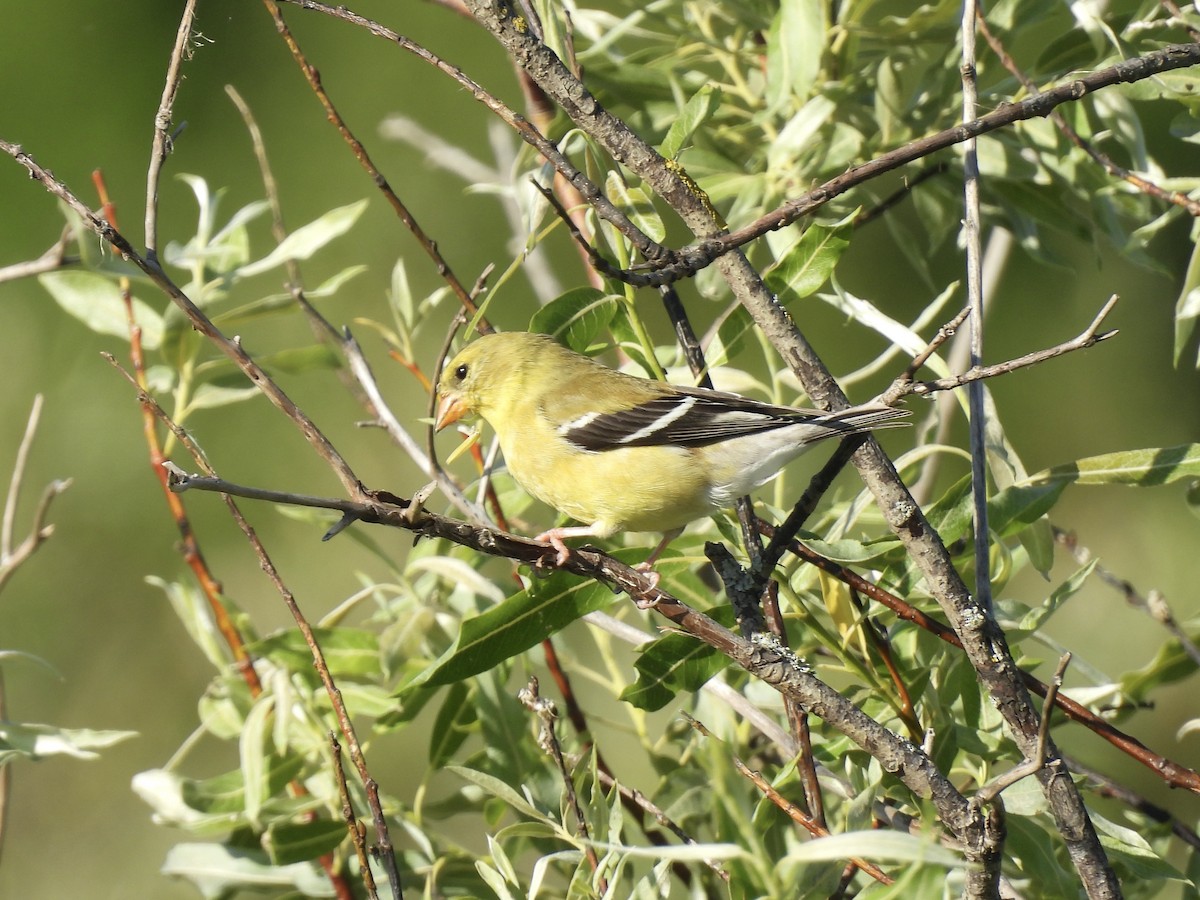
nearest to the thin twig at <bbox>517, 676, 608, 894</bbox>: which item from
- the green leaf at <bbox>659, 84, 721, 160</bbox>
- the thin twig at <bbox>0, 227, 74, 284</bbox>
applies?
the green leaf at <bbox>659, 84, 721, 160</bbox>

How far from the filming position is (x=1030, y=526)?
5.94 feet

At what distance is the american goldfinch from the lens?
2.20 m

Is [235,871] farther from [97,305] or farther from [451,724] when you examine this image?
[97,305]

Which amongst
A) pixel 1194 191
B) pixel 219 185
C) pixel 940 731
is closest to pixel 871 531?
pixel 1194 191

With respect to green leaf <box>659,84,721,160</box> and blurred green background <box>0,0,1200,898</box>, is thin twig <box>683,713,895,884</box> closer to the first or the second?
green leaf <box>659,84,721,160</box>

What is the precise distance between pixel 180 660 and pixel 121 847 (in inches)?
23.9

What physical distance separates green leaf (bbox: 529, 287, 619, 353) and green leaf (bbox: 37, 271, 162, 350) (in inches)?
36.5

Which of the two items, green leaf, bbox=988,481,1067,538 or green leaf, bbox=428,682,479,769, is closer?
green leaf, bbox=988,481,1067,538

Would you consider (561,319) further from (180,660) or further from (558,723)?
(180,660)

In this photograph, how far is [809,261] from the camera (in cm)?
173

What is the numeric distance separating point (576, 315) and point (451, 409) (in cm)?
117

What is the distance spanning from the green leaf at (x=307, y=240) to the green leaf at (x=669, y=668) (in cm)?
111

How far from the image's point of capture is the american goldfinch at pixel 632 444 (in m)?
2.20

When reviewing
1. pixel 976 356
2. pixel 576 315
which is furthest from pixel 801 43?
pixel 976 356
